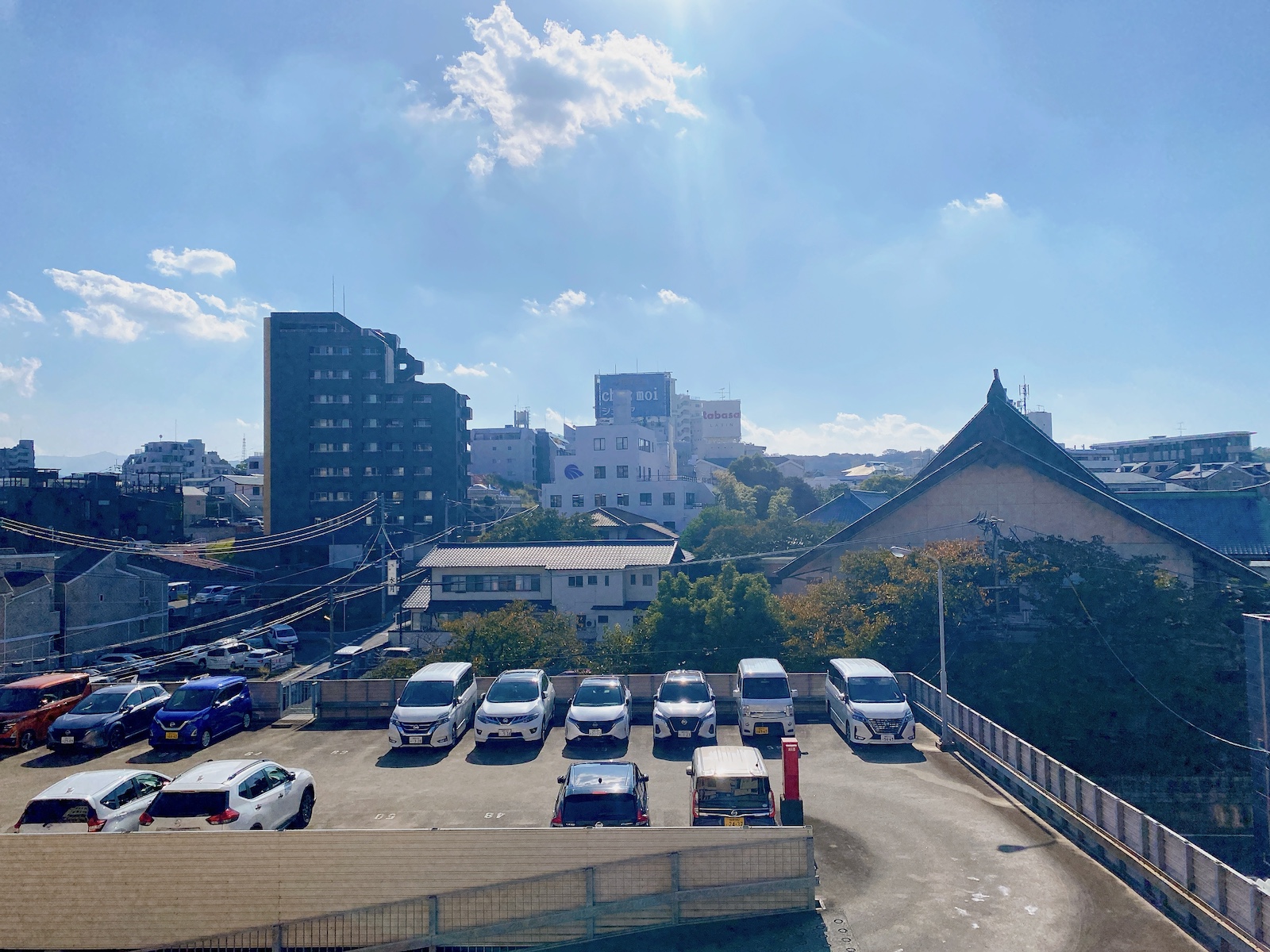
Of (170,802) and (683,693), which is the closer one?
(170,802)

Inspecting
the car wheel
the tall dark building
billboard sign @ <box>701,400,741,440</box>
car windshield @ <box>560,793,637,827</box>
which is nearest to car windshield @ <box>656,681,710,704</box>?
car windshield @ <box>560,793,637,827</box>

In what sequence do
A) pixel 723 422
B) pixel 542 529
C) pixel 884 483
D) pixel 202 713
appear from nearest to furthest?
pixel 202 713 → pixel 542 529 → pixel 884 483 → pixel 723 422

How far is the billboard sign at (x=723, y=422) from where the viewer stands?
142m

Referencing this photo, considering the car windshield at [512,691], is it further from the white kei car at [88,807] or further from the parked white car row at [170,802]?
the white kei car at [88,807]

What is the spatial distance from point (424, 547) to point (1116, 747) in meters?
56.6

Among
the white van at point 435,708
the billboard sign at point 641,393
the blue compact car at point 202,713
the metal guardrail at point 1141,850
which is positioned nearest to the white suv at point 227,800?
the white van at point 435,708

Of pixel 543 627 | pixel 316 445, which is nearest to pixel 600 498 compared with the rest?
pixel 316 445

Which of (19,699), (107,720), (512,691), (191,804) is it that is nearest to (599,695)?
(512,691)

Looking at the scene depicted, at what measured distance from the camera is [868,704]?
62.1 feet

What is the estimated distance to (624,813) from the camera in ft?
38.2

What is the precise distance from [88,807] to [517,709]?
348 inches

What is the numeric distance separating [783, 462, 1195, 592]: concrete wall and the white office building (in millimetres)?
41226

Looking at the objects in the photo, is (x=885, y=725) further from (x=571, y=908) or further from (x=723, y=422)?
(x=723, y=422)

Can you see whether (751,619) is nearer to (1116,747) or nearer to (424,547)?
(1116,747)
